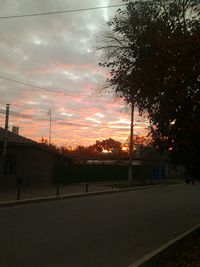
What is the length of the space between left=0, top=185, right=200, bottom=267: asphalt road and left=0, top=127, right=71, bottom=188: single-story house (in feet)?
39.3

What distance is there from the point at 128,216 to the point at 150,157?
101ft

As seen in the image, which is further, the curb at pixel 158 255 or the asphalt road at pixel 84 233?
the asphalt road at pixel 84 233

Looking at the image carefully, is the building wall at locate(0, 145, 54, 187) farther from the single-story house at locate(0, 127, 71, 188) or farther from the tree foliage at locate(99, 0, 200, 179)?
the tree foliage at locate(99, 0, 200, 179)

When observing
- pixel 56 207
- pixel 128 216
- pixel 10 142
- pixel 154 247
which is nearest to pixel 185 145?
pixel 154 247

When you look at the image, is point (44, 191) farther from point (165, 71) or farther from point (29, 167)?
point (165, 71)

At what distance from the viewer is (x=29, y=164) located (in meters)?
35.8

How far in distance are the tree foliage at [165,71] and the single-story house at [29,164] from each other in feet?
62.7

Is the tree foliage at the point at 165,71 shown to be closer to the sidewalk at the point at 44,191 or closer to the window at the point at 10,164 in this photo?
the sidewalk at the point at 44,191

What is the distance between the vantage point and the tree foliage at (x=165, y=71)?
1045cm

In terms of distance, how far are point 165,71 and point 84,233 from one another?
207 inches

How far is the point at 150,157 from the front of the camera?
160 ft

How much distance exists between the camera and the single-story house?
32781 mm

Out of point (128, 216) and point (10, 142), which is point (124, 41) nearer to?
point (128, 216)

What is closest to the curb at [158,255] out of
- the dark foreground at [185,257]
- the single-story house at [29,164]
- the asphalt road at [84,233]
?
the dark foreground at [185,257]
